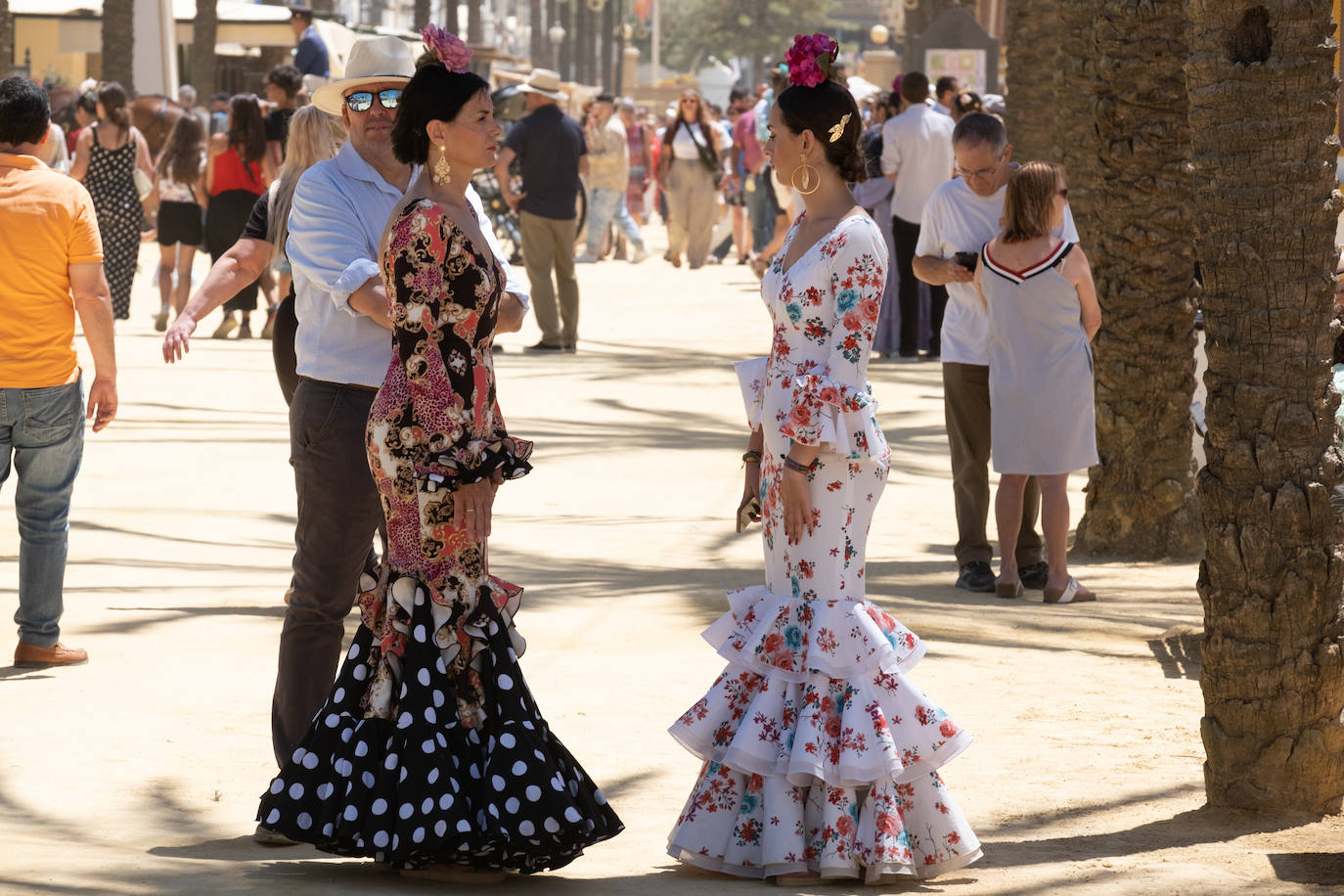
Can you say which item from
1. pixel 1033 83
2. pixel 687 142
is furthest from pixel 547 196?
pixel 687 142

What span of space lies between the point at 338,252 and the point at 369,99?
1.66 feet

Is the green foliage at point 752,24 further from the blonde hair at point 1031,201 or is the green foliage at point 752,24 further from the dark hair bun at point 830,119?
the dark hair bun at point 830,119

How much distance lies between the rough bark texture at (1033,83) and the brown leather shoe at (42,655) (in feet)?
26.5

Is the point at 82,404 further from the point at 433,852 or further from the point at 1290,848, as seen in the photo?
the point at 1290,848

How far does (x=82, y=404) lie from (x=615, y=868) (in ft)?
9.62

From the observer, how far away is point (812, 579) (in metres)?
4.68

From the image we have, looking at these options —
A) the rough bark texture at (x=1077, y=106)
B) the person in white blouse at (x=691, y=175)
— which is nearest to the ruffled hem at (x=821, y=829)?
the rough bark texture at (x=1077, y=106)

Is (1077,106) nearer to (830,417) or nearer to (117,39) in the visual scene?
(830,417)

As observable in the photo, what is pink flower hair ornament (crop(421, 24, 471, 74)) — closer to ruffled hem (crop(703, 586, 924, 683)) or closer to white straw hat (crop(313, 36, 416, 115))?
white straw hat (crop(313, 36, 416, 115))

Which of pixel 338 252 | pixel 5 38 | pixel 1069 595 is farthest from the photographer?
pixel 5 38

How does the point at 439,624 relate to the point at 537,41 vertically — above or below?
below

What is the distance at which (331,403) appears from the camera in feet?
16.2

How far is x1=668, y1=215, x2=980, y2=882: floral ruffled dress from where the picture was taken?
451 centimetres

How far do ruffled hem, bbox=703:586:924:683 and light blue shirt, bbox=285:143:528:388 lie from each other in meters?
1.01
